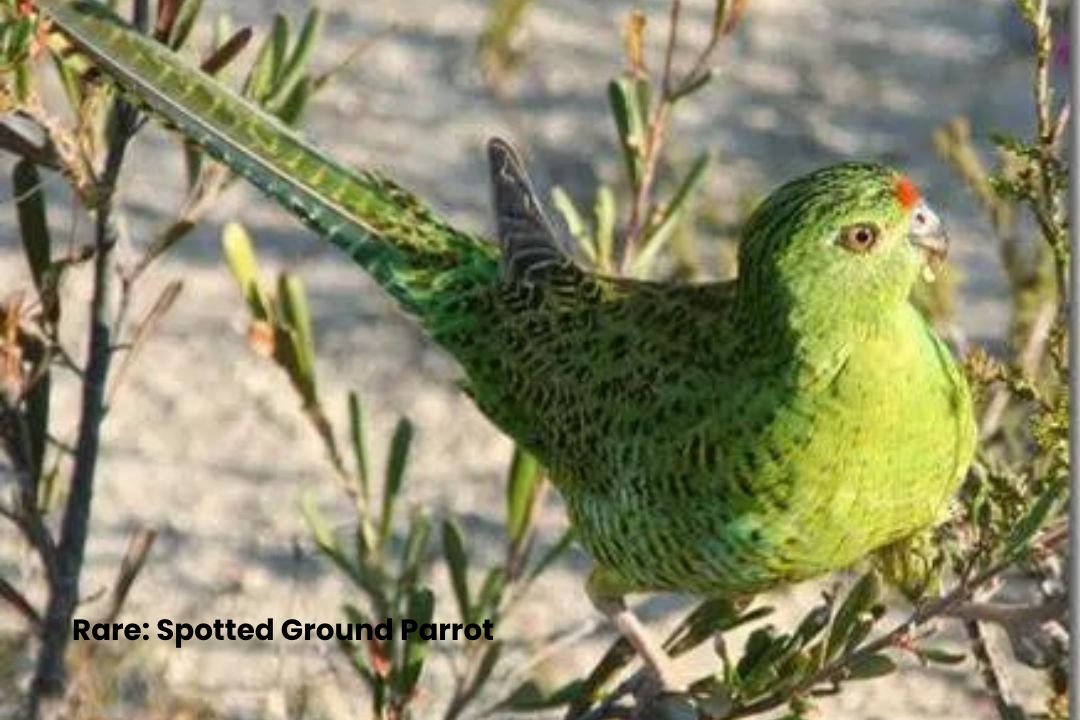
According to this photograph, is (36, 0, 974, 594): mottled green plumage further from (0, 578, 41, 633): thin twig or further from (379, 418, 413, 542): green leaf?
(0, 578, 41, 633): thin twig

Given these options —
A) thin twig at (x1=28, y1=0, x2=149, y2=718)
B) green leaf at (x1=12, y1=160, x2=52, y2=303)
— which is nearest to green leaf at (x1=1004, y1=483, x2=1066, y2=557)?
thin twig at (x1=28, y1=0, x2=149, y2=718)

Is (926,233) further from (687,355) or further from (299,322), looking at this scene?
(299,322)

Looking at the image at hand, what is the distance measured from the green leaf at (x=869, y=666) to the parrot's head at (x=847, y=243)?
1.03ft

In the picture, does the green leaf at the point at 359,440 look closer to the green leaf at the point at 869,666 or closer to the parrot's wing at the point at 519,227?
the parrot's wing at the point at 519,227

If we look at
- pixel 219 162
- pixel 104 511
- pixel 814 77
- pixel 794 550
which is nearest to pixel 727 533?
pixel 794 550

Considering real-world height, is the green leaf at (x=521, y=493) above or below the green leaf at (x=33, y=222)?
below

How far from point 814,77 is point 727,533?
2.77 meters

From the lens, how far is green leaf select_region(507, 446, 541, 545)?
3029 mm

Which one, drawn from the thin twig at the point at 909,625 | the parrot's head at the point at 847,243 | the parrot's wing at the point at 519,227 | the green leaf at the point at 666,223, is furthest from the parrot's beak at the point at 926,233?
the green leaf at the point at 666,223

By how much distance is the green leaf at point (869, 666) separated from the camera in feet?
7.63

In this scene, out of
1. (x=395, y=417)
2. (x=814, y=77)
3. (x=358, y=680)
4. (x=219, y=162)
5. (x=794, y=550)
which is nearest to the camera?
(x=794, y=550)

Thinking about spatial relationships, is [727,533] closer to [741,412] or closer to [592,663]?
[741,412]

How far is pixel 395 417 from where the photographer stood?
430 centimetres

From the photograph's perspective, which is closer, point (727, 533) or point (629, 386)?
point (727, 533)
